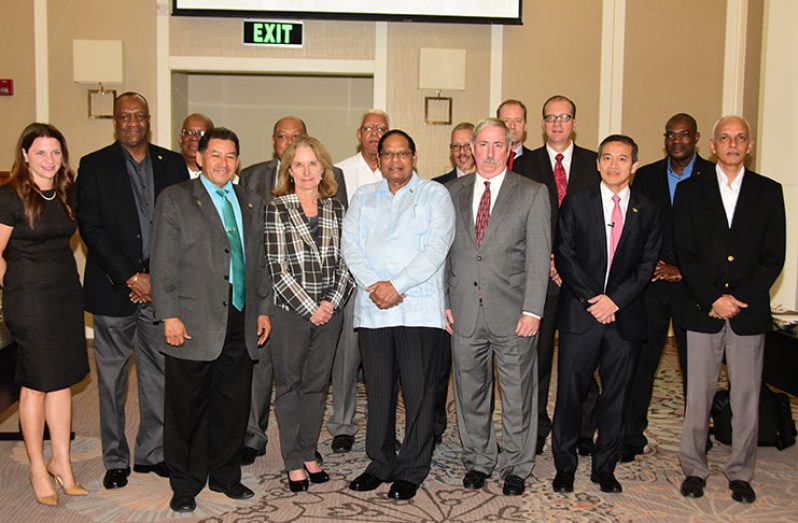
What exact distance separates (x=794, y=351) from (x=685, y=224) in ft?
3.28

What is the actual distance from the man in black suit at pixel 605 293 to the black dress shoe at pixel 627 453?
1.58 feet

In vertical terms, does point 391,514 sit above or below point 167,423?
below

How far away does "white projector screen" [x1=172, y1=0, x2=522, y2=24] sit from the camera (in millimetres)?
7285

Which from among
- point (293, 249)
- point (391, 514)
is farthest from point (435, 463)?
point (293, 249)

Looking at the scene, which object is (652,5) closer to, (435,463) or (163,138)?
(163,138)

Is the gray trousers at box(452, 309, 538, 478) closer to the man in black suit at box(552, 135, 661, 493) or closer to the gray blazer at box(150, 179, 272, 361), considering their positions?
the man in black suit at box(552, 135, 661, 493)

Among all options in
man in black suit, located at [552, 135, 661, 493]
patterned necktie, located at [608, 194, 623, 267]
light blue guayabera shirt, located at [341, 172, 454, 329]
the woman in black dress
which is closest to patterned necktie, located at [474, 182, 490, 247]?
light blue guayabera shirt, located at [341, 172, 454, 329]

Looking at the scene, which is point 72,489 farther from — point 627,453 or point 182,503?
point 627,453

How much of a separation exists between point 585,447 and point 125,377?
2539 millimetres

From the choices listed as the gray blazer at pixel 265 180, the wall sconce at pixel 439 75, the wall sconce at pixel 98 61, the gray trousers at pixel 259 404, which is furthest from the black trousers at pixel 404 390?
the wall sconce at pixel 98 61

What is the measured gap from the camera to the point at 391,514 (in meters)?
3.71

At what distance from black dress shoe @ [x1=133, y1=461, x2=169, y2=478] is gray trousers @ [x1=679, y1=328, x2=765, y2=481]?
2.65 meters

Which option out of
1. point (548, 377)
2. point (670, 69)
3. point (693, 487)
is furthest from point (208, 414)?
point (670, 69)

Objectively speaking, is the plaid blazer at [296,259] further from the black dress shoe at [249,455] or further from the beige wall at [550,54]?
the beige wall at [550,54]
